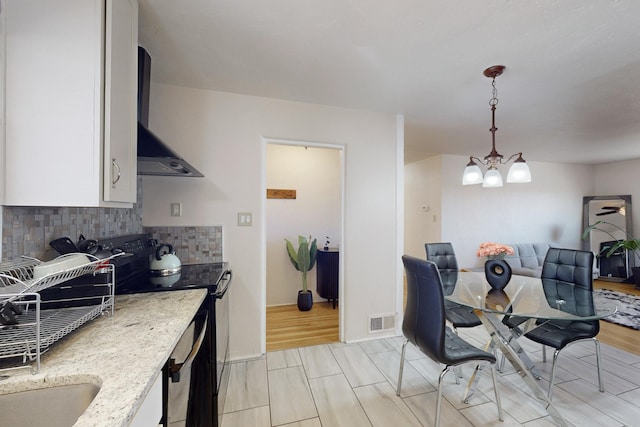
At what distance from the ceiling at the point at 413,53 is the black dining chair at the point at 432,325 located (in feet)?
4.47

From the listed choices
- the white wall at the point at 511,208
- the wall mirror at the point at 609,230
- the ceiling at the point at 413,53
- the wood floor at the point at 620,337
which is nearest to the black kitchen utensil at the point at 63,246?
the ceiling at the point at 413,53

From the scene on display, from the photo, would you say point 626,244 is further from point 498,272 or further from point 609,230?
point 498,272

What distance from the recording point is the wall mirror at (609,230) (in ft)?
17.0

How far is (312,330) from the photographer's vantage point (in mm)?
2918

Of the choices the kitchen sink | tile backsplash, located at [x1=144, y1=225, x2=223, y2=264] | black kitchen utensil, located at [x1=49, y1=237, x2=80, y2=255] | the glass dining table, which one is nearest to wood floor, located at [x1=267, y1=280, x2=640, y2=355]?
tile backsplash, located at [x1=144, y1=225, x2=223, y2=264]

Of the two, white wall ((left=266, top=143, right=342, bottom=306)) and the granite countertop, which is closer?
the granite countertop

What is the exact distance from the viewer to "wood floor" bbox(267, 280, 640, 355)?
2.62 m

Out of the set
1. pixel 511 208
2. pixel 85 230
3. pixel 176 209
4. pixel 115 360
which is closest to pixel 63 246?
pixel 85 230

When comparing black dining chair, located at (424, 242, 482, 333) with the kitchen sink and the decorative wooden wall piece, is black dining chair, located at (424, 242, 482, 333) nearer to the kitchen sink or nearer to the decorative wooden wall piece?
the decorative wooden wall piece

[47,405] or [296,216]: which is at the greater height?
[296,216]

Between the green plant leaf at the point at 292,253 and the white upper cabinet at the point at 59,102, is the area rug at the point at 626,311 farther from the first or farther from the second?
the white upper cabinet at the point at 59,102

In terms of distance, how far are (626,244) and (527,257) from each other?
201 centimetres

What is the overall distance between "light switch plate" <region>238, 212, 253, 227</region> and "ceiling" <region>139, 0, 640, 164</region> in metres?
1.09

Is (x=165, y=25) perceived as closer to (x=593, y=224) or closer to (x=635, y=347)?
(x=635, y=347)
